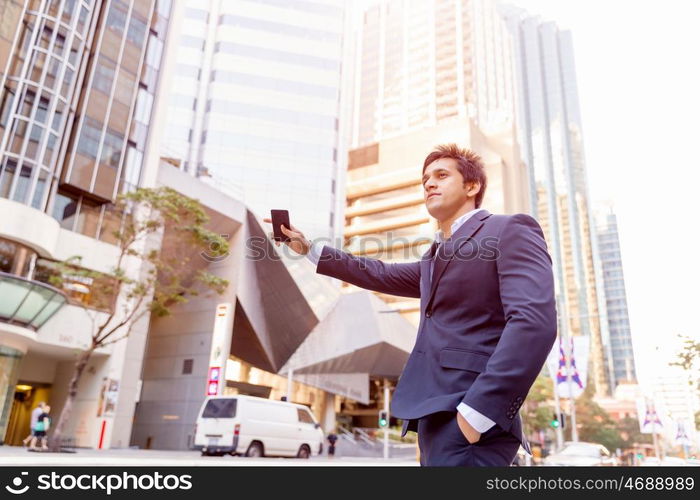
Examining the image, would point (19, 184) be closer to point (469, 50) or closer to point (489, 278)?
point (489, 278)

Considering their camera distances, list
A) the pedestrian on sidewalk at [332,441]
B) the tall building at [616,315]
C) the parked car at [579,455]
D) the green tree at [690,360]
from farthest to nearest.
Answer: the tall building at [616,315]
the pedestrian on sidewalk at [332,441]
the green tree at [690,360]
the parked car at [579,455]

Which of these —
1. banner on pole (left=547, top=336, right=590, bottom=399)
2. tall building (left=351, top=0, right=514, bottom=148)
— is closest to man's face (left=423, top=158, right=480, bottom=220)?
banner on pole (left=547, top=336, right=590, bottom=399)

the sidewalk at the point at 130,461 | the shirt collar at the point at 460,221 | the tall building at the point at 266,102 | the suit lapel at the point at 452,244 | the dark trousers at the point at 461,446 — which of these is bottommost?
the sidewalk at the point at 130,461

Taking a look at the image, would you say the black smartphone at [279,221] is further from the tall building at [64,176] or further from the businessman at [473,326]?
the tall building at [64,176]

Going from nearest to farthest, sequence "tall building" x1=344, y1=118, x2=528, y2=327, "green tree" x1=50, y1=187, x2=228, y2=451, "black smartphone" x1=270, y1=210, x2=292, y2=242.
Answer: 1. "black smartphone" x1=270, y1=210, x2=292, y2=242
2. "green tree" x1=50, y1=187, x2=228, y2=451
3. "tall building" x1=344, y1=118, x2=528, y2=327

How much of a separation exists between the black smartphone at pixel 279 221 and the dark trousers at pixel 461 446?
102 cm

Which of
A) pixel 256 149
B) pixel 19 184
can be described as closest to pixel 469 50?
pixel 256 149

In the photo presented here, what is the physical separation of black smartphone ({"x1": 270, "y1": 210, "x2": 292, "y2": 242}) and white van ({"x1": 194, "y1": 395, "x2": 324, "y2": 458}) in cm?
1691

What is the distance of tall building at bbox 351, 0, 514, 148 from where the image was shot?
4582 inches

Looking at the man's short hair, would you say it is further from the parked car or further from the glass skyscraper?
the glass skyscraper

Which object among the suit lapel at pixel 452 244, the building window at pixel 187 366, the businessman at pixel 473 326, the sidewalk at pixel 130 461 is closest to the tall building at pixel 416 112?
the building window at pixel 187 366

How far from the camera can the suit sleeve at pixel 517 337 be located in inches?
63.2

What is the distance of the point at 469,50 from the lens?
12006 centimetres

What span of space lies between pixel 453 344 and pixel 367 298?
130ft
